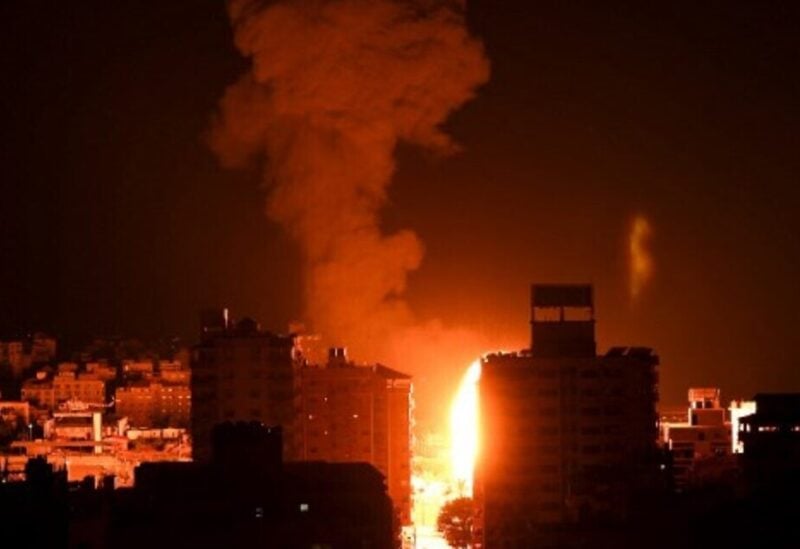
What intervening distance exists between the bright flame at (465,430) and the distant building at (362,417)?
2.63 feet

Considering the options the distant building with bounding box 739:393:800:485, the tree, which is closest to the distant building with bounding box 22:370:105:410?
the tree

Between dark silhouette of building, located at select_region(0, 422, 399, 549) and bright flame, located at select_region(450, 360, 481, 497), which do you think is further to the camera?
bright flame, located at select_region(450, 360, 481, 497)

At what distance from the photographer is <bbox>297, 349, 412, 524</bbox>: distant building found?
3397cm

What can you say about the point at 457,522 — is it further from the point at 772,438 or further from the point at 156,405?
the point at 156,405

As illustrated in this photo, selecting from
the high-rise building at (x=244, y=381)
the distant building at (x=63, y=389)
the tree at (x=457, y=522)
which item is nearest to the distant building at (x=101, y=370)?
the distant building at (x=63, y=389)

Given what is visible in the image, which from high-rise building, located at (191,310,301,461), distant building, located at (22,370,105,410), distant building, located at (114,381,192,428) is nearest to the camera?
high-rise building, located at (191,310,301,461)

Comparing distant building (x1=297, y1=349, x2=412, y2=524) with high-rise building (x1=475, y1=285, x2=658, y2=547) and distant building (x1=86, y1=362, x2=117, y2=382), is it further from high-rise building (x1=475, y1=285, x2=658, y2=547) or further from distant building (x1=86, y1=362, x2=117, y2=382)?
distant building (x1=86, y1=362, x2=117, y2=382)

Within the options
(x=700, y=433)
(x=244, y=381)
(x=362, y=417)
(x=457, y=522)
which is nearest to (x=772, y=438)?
(x=244, y=381)

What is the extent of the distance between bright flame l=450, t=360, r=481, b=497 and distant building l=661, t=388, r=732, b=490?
2.95m

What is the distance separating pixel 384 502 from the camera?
66.8 ft

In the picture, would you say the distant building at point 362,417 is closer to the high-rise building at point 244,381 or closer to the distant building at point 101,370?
the high-rise building at point 244,381

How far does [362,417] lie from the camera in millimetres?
34719

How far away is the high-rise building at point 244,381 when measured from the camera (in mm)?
30188

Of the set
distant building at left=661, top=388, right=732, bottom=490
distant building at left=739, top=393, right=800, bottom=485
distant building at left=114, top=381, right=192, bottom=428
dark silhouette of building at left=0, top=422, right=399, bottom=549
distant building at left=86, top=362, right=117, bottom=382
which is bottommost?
dark silhouette of building at left=0, top=422, right=399, bottom=549
